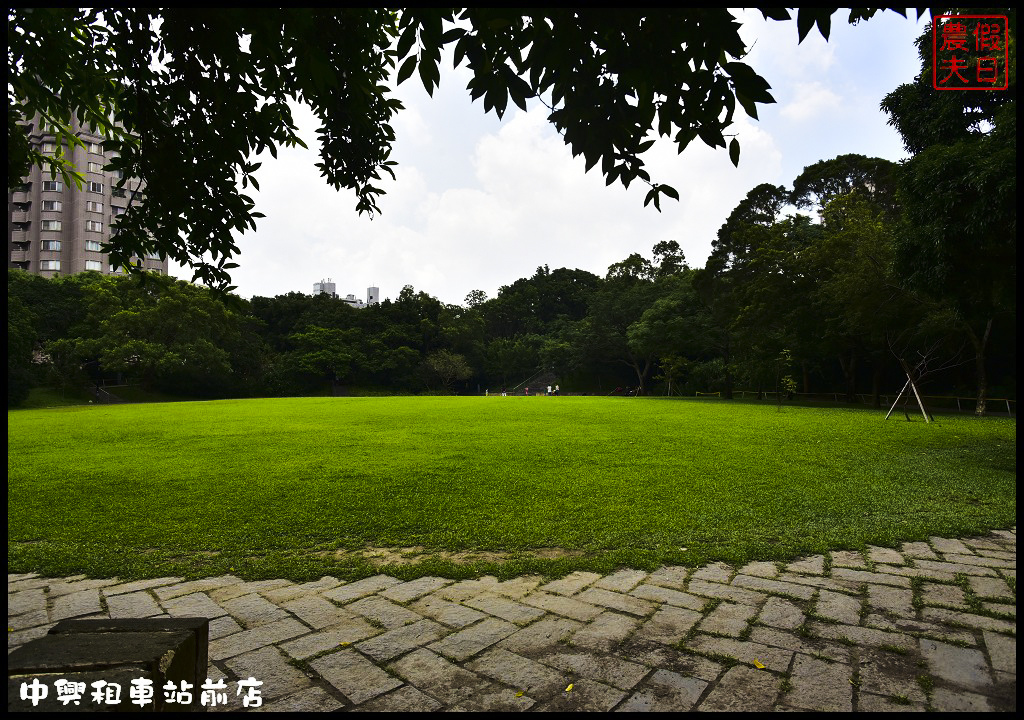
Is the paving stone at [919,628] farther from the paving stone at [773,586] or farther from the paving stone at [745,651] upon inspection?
the paving stone at [745,651]

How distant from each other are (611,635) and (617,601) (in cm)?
44

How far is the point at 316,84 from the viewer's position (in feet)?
7.82

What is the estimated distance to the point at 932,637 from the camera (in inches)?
104

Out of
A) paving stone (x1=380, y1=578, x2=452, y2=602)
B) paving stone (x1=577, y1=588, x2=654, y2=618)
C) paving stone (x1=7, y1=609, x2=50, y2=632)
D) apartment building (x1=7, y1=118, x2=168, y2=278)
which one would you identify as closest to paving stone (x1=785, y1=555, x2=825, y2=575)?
paving stone (x1=577, y1=588, x2=654, y2=618)

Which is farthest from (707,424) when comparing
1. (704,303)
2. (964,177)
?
(704,303)

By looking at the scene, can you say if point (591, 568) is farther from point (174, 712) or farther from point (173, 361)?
point (173, 361)

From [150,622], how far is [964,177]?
990 centimetres

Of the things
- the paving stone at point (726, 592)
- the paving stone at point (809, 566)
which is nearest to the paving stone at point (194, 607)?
the paving stone at point (726, 592)

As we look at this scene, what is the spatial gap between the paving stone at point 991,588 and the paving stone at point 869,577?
34cm

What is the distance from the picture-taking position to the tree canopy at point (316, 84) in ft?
7.10

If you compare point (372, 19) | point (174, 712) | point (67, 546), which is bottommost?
point (67, 546)

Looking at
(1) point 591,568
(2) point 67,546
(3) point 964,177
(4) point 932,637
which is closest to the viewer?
(4) point 932,637

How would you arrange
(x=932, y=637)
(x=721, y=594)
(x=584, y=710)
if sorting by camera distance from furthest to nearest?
(x=721, y=594)
(x=932, y=637)
(x=584, y=710)

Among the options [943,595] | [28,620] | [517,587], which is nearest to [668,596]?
[517,587]
